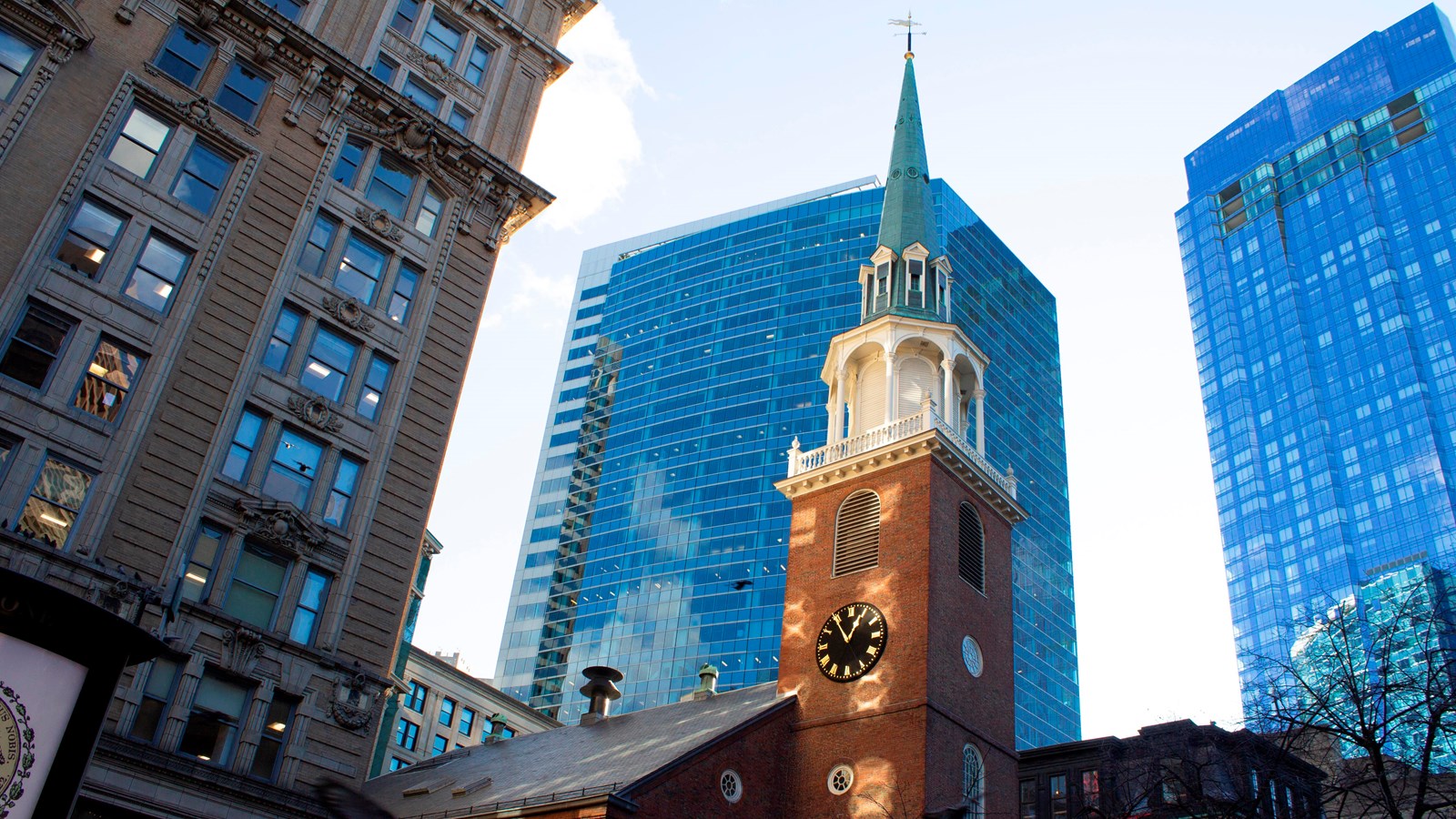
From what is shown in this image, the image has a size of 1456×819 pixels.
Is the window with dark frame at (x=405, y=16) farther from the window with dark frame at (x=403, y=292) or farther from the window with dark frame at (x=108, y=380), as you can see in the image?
the window with dark frame at (x=108, y=380)

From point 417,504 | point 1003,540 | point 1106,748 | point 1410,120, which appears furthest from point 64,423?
point 1410,120

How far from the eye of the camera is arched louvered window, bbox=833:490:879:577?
34.5 m

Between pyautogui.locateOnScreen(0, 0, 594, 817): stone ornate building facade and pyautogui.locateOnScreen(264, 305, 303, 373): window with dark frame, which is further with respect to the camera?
pyautogui.locateOnScreen(264, 305, 303, 373): window with dark frame

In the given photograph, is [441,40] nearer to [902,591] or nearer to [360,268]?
[360,268]

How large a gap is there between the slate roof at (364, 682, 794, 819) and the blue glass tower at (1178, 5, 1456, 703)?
11534 cm

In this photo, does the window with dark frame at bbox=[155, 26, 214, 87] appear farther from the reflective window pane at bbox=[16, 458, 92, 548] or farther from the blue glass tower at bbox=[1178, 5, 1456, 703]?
the blue glass tower at bbox=[1178, 5, 1456, 703]

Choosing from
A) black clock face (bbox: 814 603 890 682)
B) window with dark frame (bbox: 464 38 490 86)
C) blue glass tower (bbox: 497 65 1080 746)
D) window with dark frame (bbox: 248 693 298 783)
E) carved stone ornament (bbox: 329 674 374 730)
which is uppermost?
blue glass tower (bbox: 497 65 1080 746)

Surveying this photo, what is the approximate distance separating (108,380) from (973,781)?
23.3m

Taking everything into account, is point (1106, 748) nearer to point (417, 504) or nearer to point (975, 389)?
point (975, 389)

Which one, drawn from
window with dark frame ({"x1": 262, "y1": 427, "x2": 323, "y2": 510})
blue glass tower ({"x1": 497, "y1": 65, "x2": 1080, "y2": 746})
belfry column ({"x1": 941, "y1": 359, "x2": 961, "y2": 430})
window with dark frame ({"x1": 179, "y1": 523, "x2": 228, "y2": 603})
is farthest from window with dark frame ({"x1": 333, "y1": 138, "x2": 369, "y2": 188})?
blue glass tower ({"x1": 497, "y1": 65, "x2": 1080, "y2": 746})

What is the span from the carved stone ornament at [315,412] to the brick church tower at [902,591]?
1450 cm

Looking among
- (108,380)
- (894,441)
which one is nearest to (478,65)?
(108,380)

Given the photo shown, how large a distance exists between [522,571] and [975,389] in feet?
264

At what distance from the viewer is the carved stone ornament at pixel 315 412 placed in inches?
1103
